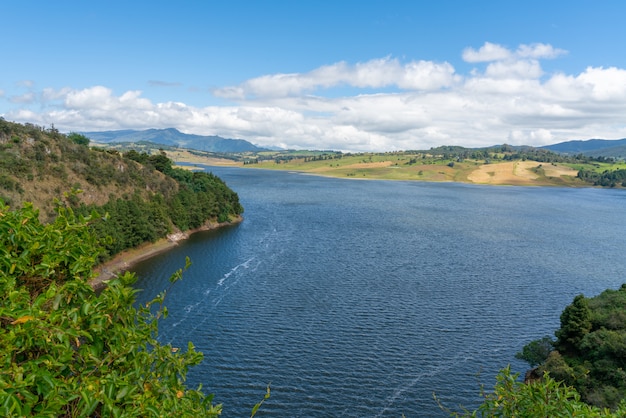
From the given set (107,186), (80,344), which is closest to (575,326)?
(80,344)

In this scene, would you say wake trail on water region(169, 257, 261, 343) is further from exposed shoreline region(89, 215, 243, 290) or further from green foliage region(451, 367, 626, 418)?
green foliage region(451, 367, 626, 418)

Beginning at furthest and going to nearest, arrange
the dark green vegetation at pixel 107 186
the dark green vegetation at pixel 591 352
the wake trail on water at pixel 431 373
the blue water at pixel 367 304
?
the dark green vegetation at pixel 107 186 < the blue water at pixel 367 304 < the wake trail on water at pixel 431 373 < the dark green vegetation at pixel 591 352

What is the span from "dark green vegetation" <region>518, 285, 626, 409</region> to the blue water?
569 centimetres

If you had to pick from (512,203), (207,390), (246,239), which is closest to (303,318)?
(207,390)

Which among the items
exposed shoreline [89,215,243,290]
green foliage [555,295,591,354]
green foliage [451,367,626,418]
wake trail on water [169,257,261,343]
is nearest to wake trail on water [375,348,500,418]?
green foliage [555,295,591,354]

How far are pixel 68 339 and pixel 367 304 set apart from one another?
5929 centimetres

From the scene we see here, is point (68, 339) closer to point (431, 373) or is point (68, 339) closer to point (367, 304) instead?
point (431, 373)

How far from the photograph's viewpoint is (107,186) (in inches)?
3725

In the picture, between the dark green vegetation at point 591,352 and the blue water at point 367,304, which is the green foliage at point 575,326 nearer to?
the dark green vegetation at point 591,352

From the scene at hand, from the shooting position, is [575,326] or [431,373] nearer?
[575,326]

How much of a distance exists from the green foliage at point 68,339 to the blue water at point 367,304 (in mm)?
34569

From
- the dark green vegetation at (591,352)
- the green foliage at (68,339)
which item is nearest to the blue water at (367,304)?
the dark green vegetation at (591,352)

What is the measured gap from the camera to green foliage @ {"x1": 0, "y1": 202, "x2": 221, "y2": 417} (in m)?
6.83

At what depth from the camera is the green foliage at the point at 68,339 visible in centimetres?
683
